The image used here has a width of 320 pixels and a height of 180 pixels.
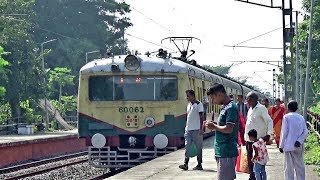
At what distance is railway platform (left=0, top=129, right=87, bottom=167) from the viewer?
27766mm

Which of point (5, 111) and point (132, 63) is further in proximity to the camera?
point (5, 111)

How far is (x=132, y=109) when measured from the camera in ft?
64.4

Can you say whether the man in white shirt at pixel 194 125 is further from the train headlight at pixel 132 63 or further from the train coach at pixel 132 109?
the train headlight at pixel 132 63

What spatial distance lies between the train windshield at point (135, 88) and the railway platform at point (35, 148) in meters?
7.88

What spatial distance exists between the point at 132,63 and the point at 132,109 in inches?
42.8

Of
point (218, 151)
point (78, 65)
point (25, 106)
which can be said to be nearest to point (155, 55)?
point (218, 151)

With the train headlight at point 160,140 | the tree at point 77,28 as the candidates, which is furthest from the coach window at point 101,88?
the tree at point 77,28

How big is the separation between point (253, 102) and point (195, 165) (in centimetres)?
472

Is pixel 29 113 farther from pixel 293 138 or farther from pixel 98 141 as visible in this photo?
pixel 293 138

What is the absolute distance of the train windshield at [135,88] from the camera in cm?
1964

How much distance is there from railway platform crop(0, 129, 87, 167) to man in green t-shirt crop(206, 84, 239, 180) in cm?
1763

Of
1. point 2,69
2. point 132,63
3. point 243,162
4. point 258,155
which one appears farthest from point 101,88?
point 2,69

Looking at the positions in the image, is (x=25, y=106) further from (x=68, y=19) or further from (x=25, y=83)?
(x=68, y=19)

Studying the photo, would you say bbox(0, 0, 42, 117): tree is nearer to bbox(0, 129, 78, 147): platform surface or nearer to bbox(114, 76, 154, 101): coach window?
bbox(0, 129, 78, 147): platform surface
